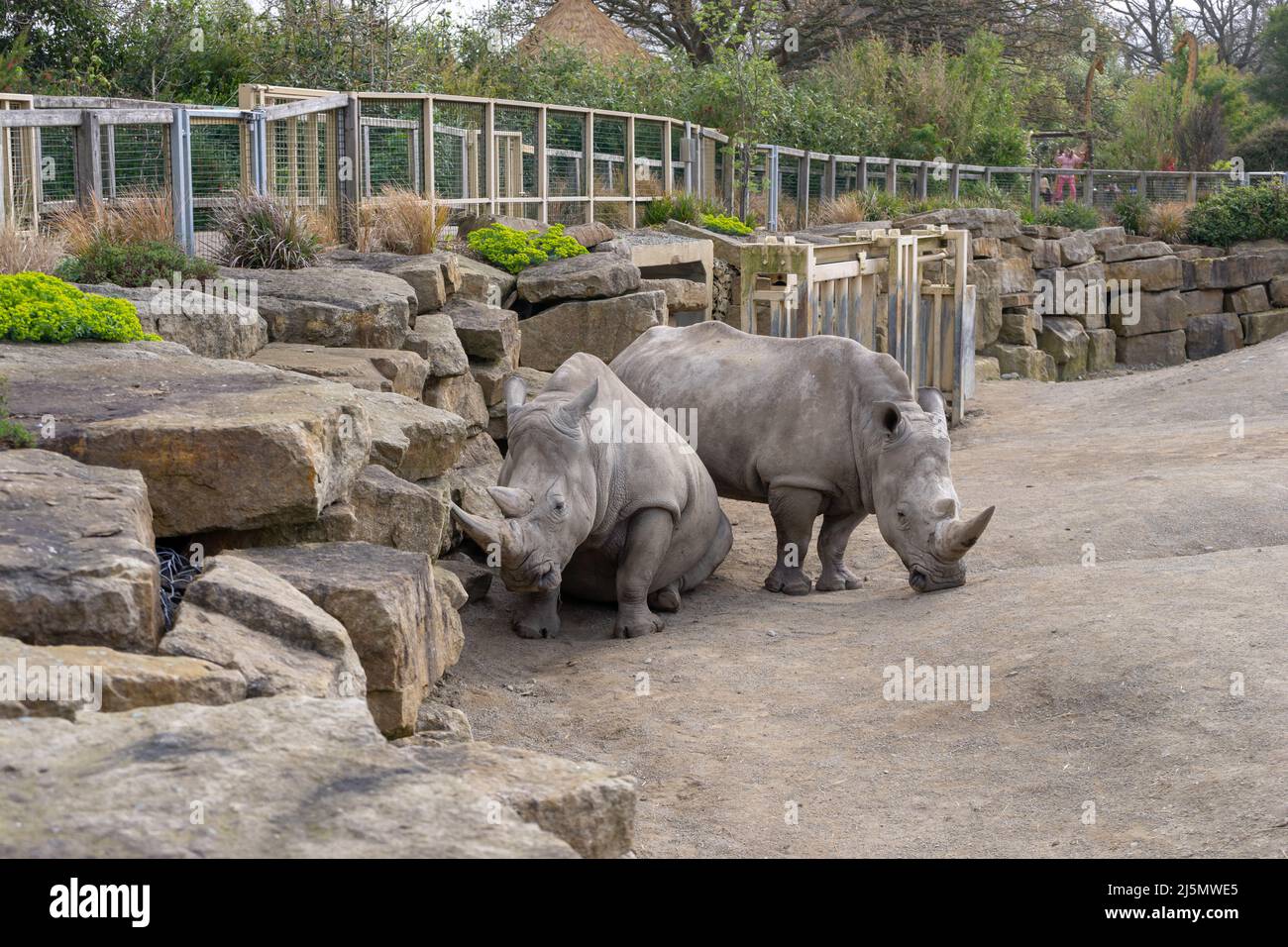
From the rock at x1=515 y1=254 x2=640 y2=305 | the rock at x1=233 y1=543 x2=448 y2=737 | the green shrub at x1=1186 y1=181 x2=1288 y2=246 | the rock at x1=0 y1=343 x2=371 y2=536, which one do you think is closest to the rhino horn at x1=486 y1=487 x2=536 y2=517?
the rock at x1=0 y1=343 x2=371 y2=536

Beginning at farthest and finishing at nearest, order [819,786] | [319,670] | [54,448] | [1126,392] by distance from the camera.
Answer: [1126,392] → [819,786] → [54,448] → [319,670]

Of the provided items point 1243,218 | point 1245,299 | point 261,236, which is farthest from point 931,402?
point 1243,218

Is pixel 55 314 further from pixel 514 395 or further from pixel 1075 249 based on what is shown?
pixel 1075 249

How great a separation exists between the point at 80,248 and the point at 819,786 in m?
6.08

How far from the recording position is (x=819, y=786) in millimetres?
6082

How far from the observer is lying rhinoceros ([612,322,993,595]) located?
9367 mm

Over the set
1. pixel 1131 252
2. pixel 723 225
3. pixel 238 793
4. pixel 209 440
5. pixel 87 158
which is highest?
pixel 87 158

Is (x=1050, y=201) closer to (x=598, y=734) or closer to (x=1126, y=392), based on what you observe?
(x=1126, y=392)

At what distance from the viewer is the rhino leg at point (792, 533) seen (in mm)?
9852

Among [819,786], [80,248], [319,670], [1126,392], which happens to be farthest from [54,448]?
[1126,392]

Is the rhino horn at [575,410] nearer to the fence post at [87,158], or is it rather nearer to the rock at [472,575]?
the rock at [472,575]

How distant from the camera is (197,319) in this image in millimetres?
8250

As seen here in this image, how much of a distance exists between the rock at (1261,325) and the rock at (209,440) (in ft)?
83.3

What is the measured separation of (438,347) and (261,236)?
1.72 metres
